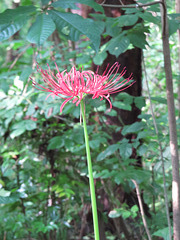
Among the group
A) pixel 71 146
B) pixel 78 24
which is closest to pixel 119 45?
pixel 78 24

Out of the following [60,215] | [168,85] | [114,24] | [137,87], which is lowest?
[60,215]

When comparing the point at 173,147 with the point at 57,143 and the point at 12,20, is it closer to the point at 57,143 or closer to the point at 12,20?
the point at 12,20

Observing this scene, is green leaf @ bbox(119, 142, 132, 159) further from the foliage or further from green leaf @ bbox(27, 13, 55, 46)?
green leaf @ bbox(27, 13, 55, 46)

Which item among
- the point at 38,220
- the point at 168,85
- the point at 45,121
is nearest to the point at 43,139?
the point at 45,121

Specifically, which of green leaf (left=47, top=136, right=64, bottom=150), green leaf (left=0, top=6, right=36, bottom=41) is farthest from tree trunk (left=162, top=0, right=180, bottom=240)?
green leaf (left=47, top=136, right=64, bottom=150)

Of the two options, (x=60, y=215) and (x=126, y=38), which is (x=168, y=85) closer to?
Answer: (x=126, y=38)

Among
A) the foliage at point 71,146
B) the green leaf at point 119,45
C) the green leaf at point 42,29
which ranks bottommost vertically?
the foliage at point 71,146

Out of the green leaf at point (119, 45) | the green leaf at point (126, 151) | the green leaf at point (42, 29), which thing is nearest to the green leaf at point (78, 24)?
the green leaf at point (42, 29)

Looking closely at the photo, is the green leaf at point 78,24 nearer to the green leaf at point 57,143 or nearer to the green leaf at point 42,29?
the green leaf at point 42,29
